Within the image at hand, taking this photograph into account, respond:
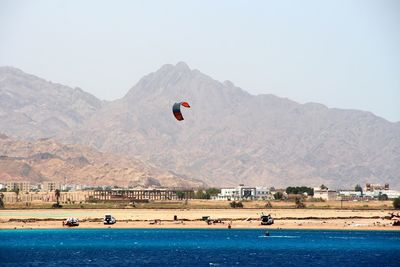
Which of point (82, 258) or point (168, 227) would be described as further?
point (168, 227)

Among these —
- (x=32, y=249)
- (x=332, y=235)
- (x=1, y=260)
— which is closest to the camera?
(x=1, y=260)

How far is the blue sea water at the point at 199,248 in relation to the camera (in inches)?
4409

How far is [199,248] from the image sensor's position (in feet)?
443

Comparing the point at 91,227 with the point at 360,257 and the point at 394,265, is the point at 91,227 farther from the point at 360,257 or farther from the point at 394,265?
the point at 394,265

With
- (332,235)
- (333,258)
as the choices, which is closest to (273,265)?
(333,258)

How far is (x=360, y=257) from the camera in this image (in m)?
118

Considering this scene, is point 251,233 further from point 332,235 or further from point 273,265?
point 273,265

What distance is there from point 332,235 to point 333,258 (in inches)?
2076

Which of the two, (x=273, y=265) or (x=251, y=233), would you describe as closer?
(x=273, y=265)

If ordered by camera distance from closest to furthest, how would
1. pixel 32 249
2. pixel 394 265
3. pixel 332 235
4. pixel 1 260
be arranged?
pixel 394 265 → pixel 1 260 → pixel 32 249 → pixel 332 235

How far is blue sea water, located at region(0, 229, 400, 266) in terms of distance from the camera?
→ 112 m

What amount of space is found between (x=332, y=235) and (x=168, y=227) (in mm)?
40665

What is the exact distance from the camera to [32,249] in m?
132

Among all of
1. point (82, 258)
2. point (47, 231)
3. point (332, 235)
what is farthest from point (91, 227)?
point (82, 258)
